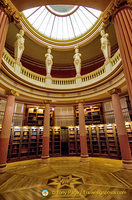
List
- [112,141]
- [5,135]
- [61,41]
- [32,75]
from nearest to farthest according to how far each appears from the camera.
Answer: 1. [5,135]
2. [32,75]
3. [112,141]
4. [61,41]

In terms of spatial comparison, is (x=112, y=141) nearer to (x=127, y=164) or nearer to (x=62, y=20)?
(x=127, y=164)

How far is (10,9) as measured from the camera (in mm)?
2961

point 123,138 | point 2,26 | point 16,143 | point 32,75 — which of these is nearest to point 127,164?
point 123,138

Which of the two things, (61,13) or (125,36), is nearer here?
(125,36)

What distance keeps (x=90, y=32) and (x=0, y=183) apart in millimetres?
12160

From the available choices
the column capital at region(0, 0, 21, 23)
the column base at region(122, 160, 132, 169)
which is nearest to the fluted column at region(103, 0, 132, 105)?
the column capital at region(0, 0, 21, 23)

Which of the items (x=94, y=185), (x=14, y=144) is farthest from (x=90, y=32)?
(x=14, y=144)

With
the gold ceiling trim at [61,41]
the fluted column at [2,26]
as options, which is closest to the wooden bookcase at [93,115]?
the gold ceiling trim at [61,41]

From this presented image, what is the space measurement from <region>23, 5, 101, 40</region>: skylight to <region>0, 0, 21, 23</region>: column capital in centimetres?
777

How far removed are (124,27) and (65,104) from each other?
780 centimetres

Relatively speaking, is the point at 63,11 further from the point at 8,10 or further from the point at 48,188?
the point at 48,188

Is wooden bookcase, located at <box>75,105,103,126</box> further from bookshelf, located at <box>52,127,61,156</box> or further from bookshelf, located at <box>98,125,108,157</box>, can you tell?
bookshelf, located at <box>52,127,61,156</box>

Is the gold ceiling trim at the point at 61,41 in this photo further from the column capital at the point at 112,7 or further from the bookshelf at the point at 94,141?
the bookshelf at the point at 94,141

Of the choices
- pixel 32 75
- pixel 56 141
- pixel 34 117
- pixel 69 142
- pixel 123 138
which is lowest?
pixel 69 142
